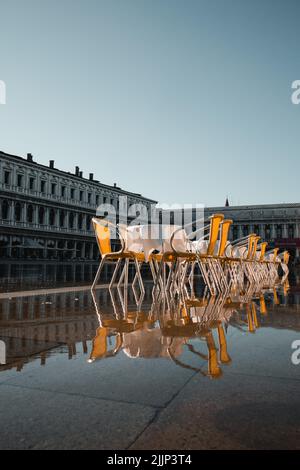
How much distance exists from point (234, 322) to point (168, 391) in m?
2.24

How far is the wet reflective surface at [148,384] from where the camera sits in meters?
1.35

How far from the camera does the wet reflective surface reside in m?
1.35

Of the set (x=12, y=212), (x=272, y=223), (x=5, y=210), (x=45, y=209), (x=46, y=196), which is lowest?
(x=12, y=212)

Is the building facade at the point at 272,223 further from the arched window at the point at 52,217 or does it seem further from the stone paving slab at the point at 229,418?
the stone paving slab at the point at 229,418

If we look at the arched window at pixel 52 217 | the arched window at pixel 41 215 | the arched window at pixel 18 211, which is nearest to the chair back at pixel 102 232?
the arched window at pixel 18 211

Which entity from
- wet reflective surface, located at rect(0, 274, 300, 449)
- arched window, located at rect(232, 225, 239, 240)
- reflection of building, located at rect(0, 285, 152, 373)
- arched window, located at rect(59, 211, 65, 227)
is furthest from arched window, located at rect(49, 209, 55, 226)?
wet reflective surface, located at rect(0, 274, 300, 449)

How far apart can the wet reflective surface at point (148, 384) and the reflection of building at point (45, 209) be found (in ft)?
136

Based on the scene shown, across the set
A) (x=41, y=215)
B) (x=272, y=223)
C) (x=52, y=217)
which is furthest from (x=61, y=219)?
(x=272, y=223)

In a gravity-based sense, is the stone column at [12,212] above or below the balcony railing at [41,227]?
above

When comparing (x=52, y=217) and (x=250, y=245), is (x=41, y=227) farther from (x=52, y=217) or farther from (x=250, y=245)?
(x=250, y=245)

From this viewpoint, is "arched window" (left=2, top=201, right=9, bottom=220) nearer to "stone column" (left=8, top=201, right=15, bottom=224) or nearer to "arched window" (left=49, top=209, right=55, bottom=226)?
"stone column" (left=8, top=201, right=15, bottom=224)

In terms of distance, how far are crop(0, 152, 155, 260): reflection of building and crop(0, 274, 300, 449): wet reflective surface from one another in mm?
41366

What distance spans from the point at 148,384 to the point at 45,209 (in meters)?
49.9

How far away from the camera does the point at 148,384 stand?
6.25ft
